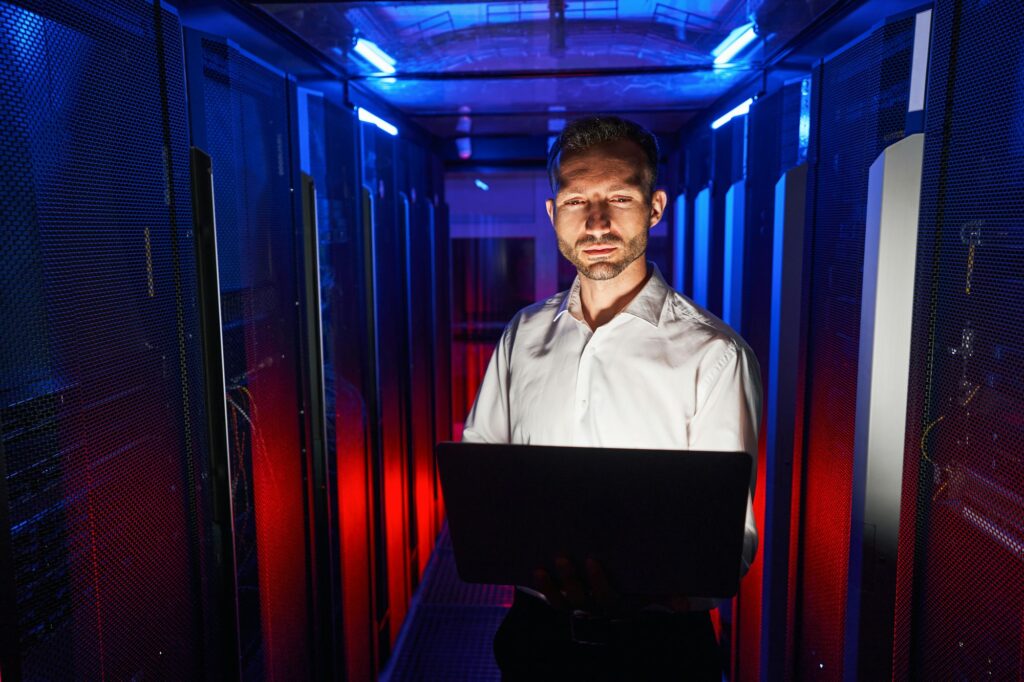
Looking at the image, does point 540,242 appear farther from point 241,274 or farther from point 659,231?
point 241,274

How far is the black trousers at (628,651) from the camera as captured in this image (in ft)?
5.12

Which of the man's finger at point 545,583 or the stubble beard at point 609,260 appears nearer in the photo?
the man's finger at point 545,583

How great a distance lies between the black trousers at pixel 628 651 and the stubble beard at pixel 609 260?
831mm

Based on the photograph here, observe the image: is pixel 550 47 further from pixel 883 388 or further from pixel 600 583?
pixel 600 583

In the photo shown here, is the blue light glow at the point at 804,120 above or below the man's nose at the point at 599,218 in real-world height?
above

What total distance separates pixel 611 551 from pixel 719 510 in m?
0.21

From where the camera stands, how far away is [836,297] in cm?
165

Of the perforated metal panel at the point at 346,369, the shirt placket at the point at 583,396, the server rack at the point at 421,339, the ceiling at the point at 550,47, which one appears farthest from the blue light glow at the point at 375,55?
the shirt placket at the point at 583,396

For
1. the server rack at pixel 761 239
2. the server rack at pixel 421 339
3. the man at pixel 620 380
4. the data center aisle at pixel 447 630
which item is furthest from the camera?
the server rack at pixel 421 339

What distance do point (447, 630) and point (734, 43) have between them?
293cm

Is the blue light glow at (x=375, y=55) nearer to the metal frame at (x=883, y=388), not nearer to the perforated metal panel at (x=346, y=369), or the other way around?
the perforated metal panel at (x=346, y=369)

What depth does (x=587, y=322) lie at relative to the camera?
1.78 m

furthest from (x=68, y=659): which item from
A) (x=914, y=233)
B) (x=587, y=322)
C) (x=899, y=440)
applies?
(x=914, y=233)

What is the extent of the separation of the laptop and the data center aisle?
206 cm
